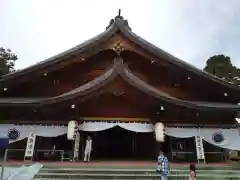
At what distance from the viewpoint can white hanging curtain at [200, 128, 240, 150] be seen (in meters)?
13.2

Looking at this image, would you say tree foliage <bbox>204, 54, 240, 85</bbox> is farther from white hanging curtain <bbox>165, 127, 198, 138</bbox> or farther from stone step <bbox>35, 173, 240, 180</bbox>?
stone step <bbox>35, 173, 240, 180</bbox>

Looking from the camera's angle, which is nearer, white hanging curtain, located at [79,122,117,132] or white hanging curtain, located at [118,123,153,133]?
white hanging curtain, located at [79,122,117,132]

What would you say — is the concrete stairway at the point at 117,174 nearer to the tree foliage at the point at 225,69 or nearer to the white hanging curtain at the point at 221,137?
the white hanging curtain at the point at 221,137

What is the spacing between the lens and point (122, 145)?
1545cm

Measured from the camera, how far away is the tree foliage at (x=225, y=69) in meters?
23.8

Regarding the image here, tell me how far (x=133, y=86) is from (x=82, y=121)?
305cm

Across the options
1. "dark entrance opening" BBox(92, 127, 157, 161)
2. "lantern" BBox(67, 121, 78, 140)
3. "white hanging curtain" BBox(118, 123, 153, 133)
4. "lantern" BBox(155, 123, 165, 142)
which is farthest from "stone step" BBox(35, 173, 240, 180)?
"dark entrance opening" BBox(92, 127, 157, 161)

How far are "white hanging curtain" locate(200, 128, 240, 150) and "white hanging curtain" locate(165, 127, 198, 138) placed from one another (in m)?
0.48

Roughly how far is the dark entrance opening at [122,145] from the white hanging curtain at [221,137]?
2.86 meters

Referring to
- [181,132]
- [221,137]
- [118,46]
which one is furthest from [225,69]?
[181,132]

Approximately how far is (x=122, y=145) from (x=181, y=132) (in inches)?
154

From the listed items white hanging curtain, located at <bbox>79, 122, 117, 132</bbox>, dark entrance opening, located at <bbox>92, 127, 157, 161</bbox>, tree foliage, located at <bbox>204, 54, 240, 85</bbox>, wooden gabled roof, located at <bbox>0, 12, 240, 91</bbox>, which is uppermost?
tree foliage, located at <bbox>204, 54, 240, 85</bbox>

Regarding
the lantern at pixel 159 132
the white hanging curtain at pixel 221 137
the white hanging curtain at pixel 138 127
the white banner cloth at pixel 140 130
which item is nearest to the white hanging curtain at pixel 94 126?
the white banner cloth at pixel 140 130

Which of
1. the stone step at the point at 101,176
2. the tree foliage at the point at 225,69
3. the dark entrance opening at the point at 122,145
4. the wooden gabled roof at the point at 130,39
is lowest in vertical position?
the stone step at the point at 101,176
